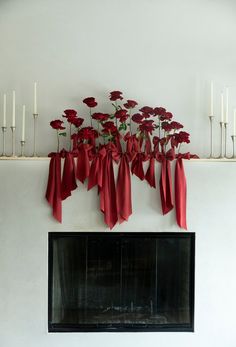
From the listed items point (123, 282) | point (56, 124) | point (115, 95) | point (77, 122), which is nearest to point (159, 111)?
point (115, 95)

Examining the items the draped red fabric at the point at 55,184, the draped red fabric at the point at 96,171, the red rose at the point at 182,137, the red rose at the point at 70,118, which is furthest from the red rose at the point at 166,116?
the draped red fabric at the point at 55,184

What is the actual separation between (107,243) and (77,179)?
1.61 feet

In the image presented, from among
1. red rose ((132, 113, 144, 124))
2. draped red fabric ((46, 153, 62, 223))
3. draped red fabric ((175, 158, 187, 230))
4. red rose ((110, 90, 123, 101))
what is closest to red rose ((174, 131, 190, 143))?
draped red fabric ((175, 158, 187, 230))

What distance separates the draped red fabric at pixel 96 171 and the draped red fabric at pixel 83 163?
4 cm

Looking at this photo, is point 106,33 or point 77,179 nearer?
point 77,179

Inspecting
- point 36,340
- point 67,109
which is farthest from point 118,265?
point 67,109

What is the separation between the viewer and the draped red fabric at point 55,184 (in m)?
2.30

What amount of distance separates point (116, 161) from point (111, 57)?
2.53ft

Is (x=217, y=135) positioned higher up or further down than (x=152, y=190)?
higher up

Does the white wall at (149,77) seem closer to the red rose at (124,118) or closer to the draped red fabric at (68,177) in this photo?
the draped red fabric at (68,177)

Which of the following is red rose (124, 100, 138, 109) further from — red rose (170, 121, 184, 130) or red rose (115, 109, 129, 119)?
red rose (170, 121, 184, 130)

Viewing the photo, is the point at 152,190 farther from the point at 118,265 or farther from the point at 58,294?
the point at 58,294

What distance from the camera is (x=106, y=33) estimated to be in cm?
249

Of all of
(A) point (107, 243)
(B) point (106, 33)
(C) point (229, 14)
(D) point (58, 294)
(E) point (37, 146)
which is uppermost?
(C) point (229, 14)
